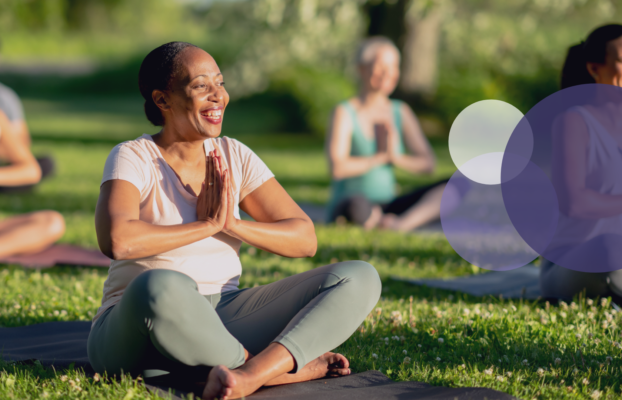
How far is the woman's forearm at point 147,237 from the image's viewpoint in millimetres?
2912

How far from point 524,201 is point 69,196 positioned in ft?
24.8

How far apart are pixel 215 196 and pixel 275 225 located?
15.4 inches

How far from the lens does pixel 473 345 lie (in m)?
3.69

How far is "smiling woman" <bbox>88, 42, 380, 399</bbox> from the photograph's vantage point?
2.77 meters

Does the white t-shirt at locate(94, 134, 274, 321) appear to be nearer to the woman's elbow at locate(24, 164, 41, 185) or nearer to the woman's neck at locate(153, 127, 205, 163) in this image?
the woman's neck at locate(153, 127, 205, 163)

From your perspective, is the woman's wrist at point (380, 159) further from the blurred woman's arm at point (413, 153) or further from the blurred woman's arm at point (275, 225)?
the blurred woman's arm at point (275, 225)

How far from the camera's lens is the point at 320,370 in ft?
10.5

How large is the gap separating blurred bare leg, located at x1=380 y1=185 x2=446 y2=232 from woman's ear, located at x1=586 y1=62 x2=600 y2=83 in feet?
13.0

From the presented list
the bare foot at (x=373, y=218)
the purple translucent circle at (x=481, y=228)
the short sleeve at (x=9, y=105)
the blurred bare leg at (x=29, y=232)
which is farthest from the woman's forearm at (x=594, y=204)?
the short sleeve at (x=9, y=105)

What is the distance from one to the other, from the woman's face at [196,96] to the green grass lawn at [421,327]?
3.97 feet

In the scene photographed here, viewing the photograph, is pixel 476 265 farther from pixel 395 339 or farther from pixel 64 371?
pixel 64 371

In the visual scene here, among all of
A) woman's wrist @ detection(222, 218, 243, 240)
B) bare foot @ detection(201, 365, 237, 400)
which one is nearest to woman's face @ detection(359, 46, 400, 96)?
woman's wrist @ detection(222, 218, 243, 240)

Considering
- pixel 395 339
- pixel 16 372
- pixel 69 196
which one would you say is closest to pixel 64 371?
pixel 16 372

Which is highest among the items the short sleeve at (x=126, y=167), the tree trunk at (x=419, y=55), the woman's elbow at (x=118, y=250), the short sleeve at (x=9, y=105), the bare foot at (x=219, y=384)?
the tree trunk at (x=419, y=55)
